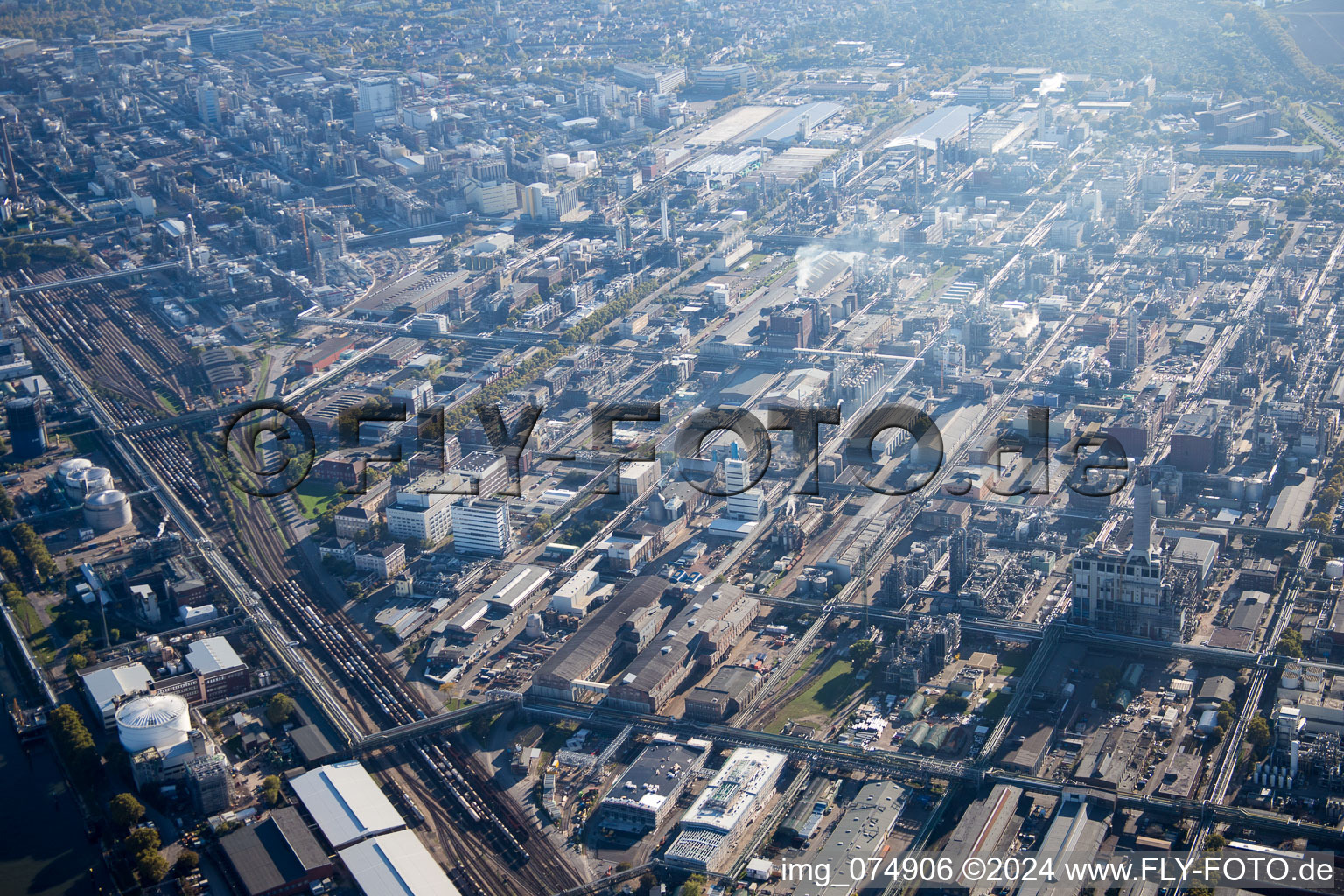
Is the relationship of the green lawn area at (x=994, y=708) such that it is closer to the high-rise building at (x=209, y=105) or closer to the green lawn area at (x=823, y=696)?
the green lawn area at (x=823, y=696)

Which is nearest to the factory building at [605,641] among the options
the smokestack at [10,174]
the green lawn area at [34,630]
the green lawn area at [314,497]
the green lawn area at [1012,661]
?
the green lawn area at [1012,661]

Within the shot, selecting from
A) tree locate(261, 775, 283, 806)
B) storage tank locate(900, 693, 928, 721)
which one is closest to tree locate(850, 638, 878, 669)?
storage tank locate(900, 693, 928, 721)

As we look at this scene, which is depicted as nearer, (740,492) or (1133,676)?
(1133,676)

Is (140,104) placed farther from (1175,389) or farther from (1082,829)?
(1082,829)

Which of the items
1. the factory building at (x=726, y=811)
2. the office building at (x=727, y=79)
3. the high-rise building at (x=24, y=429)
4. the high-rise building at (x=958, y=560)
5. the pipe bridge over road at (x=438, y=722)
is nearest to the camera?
the factory building at (x=726, y=811)

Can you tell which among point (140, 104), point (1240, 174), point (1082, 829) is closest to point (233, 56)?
point (140, 104)

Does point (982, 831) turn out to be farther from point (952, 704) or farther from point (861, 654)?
point (861, 654)

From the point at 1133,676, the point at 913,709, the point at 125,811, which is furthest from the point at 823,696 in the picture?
the point at 125,811
